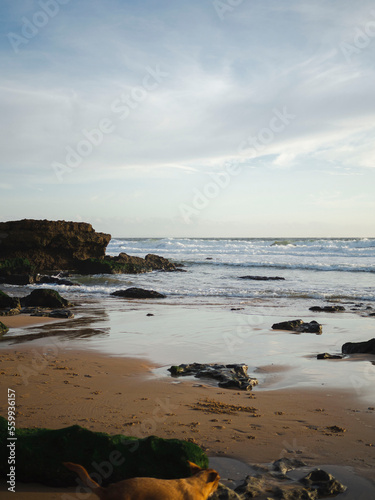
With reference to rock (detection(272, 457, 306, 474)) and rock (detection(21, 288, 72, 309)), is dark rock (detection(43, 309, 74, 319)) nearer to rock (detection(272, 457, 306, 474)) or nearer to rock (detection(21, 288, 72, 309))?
rock (detection(21, 288, 72, 309))

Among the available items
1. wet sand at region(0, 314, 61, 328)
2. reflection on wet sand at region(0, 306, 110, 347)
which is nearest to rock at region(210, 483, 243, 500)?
reflection on wet sand at region(0, 306, 110, 347)

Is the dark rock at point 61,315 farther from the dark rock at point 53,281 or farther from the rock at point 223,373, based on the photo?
the dark rock at point 53,281

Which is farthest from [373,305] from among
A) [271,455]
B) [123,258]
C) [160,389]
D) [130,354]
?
[123,258]

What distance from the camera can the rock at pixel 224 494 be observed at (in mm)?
2914

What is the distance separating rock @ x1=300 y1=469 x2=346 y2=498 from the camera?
10.1ft

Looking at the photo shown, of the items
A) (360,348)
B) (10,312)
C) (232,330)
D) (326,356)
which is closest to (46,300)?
(10,312)

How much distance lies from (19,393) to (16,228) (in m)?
23.1

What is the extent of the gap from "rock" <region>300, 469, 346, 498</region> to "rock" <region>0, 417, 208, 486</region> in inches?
29.8

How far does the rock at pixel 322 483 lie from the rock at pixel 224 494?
57 cm

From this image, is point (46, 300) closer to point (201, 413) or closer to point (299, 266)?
point (201, 413)

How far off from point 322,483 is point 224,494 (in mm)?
751

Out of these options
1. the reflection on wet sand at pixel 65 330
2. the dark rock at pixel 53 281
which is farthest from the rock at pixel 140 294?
the reflection on wet sand at pixel 65 330

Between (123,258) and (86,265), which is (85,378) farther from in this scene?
(123,258)

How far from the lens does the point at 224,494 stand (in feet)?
9.66
